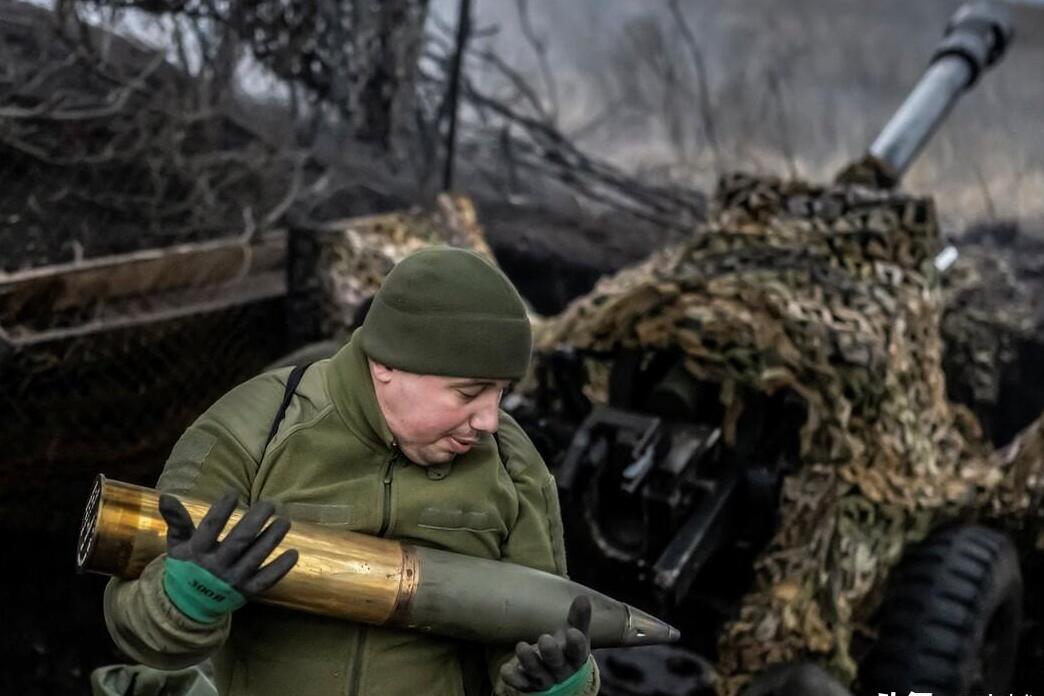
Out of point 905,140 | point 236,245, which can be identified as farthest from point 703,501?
point 905,140

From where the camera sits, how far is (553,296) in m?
8.17

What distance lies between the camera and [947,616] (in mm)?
3207

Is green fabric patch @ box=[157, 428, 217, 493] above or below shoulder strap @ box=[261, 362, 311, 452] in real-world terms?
below

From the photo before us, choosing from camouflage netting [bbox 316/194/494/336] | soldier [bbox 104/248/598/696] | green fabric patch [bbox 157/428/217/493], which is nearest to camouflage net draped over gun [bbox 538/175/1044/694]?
camouflage netting [bbox 316/194/494/336]

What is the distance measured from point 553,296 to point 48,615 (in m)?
5.19

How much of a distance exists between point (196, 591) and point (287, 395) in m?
0.33

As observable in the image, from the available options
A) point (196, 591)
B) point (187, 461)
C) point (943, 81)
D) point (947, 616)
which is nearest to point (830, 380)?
point (947, 616)

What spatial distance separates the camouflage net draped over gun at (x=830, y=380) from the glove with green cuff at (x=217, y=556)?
2031mm

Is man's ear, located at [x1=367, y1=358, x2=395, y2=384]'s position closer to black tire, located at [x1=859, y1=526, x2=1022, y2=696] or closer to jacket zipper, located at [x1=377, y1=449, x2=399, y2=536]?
jacket zipper, located at [x1=377, y1=449, x2=399, y2=536]

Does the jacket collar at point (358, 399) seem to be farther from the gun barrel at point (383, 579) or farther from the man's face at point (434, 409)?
the gun barrel at point (383, 579)

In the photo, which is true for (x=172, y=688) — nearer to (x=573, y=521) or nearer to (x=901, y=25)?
(x=573, y=521)

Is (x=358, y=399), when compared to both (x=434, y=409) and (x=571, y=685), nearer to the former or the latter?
(x=434, y=409)

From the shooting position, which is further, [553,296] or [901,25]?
[901,25]

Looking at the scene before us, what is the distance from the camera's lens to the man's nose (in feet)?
4.78
